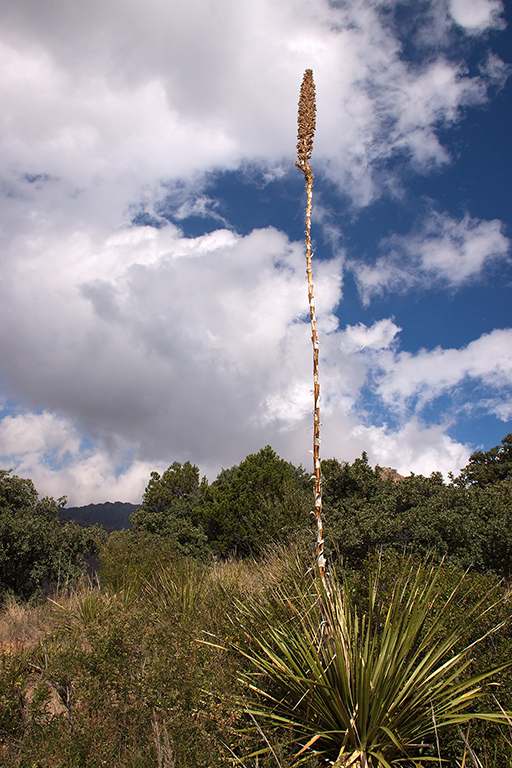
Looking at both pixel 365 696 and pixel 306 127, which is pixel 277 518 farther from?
pixel 306 127

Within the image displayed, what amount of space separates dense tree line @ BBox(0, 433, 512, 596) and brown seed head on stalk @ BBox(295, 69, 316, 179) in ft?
11.5

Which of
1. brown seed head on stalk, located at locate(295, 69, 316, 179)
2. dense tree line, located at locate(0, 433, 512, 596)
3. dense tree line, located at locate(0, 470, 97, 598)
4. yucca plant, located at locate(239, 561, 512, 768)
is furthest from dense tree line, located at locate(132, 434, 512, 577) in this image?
dense tree line, located at locate(0, 470, 97, 598)

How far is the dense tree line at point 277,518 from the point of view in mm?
9156

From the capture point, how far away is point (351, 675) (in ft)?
10.2

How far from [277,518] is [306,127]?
51.5 feet

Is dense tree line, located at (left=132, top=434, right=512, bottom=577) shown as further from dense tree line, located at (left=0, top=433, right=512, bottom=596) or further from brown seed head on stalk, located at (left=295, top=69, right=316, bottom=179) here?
brown seed head on stalk, located at (left=295, top=69, right=316, bottom=179)

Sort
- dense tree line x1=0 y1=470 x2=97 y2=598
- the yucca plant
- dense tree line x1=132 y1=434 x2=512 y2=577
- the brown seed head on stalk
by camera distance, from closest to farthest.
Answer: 1. the yucca plant
2. the brown seed head on stalk
3. dense tree line x1=132 y1=434 x2=512 y2=577
4. dense tree line x1=0 y1=470 x2=97 y2=598

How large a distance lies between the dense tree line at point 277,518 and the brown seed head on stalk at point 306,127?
3501 millimetres

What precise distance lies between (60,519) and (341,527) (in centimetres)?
1020

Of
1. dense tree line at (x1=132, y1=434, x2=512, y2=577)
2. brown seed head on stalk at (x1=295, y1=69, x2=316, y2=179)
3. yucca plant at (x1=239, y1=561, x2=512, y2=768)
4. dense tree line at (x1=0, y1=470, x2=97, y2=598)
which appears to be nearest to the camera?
yucca plant at (x1=239, y1=561, x2=512, y2=768)

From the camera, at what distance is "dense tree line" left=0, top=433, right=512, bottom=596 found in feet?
30.0

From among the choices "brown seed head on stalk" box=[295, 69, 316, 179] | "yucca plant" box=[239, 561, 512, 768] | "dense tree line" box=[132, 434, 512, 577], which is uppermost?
"brown seed head on stalk" box=[295, 69, 316, 179]

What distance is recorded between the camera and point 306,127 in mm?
3879

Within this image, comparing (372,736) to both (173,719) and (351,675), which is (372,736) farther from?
(173,719)
